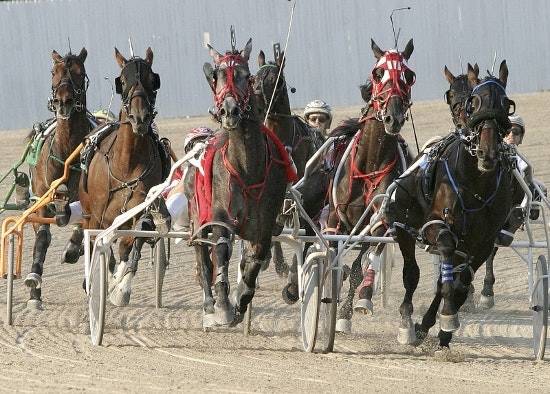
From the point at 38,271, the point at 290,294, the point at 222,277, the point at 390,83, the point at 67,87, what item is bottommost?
the point at 290,294

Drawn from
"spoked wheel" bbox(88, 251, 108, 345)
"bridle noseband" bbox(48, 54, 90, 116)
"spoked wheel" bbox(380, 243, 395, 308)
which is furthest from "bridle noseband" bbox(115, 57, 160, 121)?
"spoked wheel" bbox(380, 243, 395, 308)

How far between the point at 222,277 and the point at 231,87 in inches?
45.2

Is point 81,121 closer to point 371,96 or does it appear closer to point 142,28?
point 371,96

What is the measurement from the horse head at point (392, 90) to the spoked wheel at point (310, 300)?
1122 mm

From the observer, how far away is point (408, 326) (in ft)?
28.3

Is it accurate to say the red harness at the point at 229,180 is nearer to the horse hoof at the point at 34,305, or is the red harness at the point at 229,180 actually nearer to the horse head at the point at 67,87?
the horse head at the point at 67,87

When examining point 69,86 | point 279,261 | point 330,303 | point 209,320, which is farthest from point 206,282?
point 279,261

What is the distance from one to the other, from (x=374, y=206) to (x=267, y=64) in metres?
2.28

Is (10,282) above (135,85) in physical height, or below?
below

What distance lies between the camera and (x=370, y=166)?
9531 mm

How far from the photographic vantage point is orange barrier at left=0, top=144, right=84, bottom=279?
9711 millimetres

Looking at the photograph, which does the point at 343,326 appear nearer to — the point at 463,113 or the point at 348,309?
the point at 348,309

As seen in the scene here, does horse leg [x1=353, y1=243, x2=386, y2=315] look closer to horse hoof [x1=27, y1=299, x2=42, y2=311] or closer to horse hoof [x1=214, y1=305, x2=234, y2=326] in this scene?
Answer: horse hoof [x1=214, y1=305, x2=234, y2=326]

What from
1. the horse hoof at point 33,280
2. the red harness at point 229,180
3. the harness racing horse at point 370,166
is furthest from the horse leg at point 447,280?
the horse hoof at point 33,280
